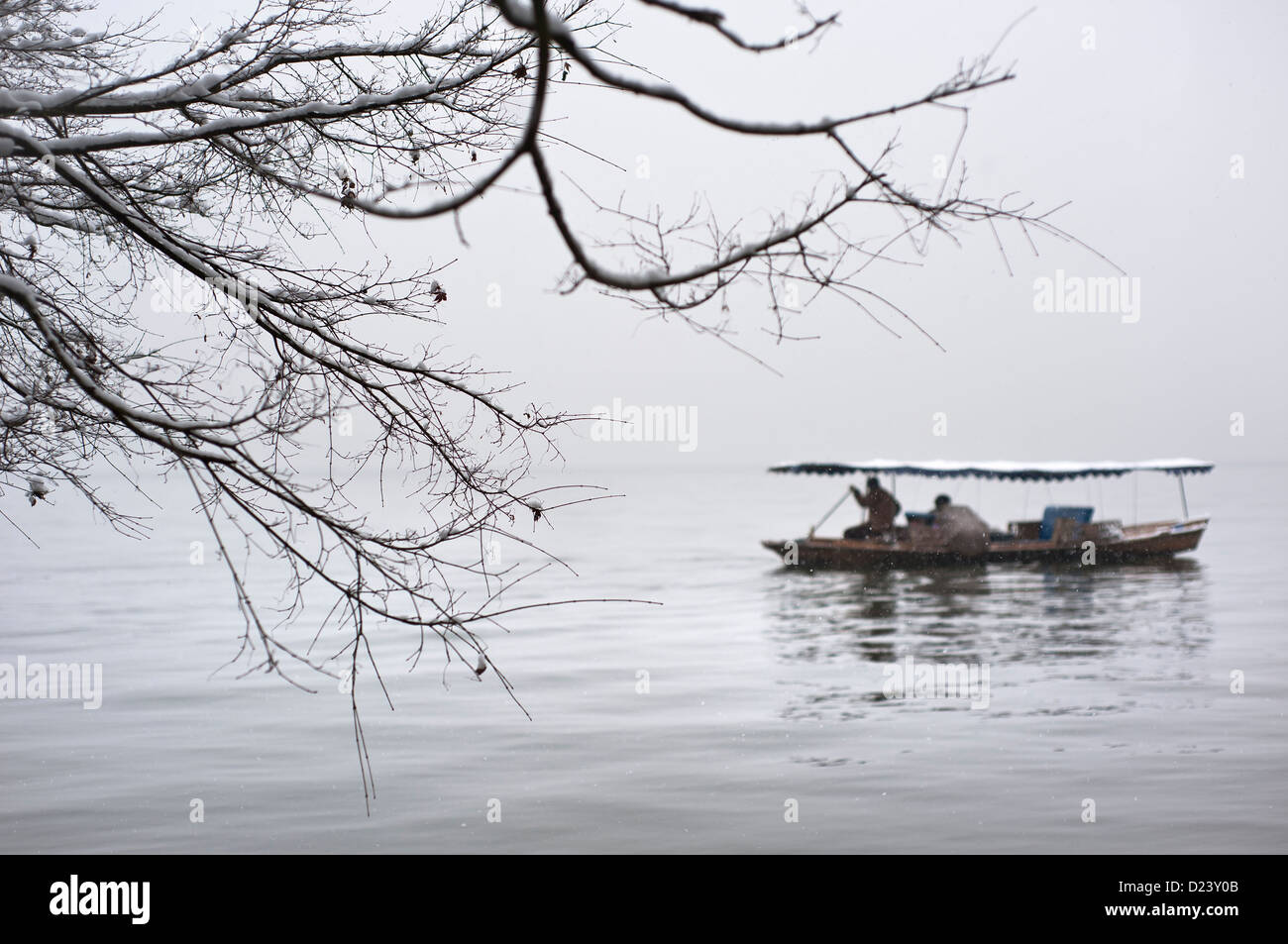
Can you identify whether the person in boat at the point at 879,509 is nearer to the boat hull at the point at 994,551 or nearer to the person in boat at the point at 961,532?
the boat hull at the point at 994,551

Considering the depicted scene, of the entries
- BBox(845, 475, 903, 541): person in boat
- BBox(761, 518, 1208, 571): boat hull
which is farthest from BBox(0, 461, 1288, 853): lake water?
BBox(845, 475, 903, 541): person in boat

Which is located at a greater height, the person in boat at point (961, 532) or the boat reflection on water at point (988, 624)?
the person in boat at point (961, 532)

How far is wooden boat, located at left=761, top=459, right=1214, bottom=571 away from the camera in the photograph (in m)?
40.6

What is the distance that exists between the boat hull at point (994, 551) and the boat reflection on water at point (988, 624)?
2.31 feet

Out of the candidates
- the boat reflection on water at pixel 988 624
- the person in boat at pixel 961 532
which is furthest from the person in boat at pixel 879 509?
the person in boat at pixel 961 532

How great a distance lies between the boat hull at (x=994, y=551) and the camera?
40.1 metres

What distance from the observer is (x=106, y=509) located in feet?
24.5

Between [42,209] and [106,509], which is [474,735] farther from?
[42,209]

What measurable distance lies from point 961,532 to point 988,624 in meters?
10.9

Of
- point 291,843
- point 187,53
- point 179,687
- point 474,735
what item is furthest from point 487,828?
point 179,687

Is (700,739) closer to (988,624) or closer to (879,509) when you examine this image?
(988,624)

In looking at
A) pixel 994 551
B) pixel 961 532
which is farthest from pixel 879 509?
pixel 994 551

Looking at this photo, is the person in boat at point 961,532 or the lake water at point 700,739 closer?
the lake water at point 700,739
